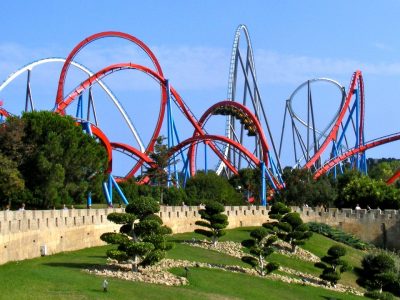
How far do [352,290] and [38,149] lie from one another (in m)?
26.2

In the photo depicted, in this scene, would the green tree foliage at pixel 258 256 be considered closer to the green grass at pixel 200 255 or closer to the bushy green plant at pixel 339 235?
the green grass at pixel 200 255

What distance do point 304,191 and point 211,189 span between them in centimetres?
1005

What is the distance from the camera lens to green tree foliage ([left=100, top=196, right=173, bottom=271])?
34.2 m

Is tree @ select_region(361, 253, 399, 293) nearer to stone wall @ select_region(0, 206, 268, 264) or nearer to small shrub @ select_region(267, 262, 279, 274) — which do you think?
small shrub @ select_region(267, 262, 279, 274)

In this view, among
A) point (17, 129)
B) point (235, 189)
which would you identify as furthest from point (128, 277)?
point (235, 189)

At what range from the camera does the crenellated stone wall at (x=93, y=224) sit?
35.0 m

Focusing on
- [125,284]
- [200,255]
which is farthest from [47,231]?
[200,255]

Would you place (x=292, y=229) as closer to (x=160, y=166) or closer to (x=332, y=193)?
(x=160, y=166)

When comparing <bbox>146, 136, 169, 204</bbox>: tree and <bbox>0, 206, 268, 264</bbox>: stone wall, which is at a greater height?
<bbox>146, 136, 169, 204</bbox>: tree

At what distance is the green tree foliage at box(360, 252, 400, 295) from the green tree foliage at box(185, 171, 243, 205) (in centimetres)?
3635

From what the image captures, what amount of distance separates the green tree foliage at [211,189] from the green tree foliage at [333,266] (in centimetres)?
3874

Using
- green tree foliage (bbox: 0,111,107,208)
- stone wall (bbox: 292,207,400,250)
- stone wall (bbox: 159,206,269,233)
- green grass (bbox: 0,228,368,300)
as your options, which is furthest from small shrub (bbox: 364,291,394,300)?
green tree foliage (bbox: 0,111,107,208)

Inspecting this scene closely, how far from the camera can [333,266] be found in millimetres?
46531

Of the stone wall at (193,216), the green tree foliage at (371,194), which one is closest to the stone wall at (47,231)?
the stone wall at (193,216)
